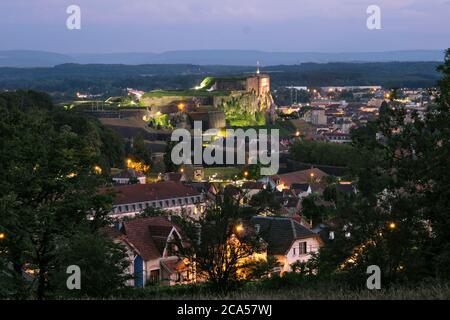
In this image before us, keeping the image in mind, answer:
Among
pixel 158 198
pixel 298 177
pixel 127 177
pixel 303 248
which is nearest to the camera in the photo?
pixel 303 248

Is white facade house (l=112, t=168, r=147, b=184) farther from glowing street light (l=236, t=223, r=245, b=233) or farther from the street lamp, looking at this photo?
the street lamp

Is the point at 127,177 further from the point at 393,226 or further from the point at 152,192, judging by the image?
the point at 393,226

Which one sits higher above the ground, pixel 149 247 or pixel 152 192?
pixel 149 247

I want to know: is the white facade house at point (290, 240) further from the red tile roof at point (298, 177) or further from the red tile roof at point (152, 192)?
the red tile roof at point (298, 177)

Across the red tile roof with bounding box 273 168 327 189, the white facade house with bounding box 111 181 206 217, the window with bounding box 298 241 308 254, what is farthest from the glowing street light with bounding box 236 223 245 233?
the red tile roof with bounding box 273 168 327 189

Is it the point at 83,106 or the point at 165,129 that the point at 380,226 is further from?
the point at 83,106

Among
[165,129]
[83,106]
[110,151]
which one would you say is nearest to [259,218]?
[110,151]

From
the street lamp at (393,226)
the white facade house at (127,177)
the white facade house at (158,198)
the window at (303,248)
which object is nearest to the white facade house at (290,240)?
the window at (303,248)

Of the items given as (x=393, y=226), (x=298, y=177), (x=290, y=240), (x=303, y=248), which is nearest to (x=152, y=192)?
(x=303, y=248)

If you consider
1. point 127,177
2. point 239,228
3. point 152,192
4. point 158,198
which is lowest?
point 127,177
